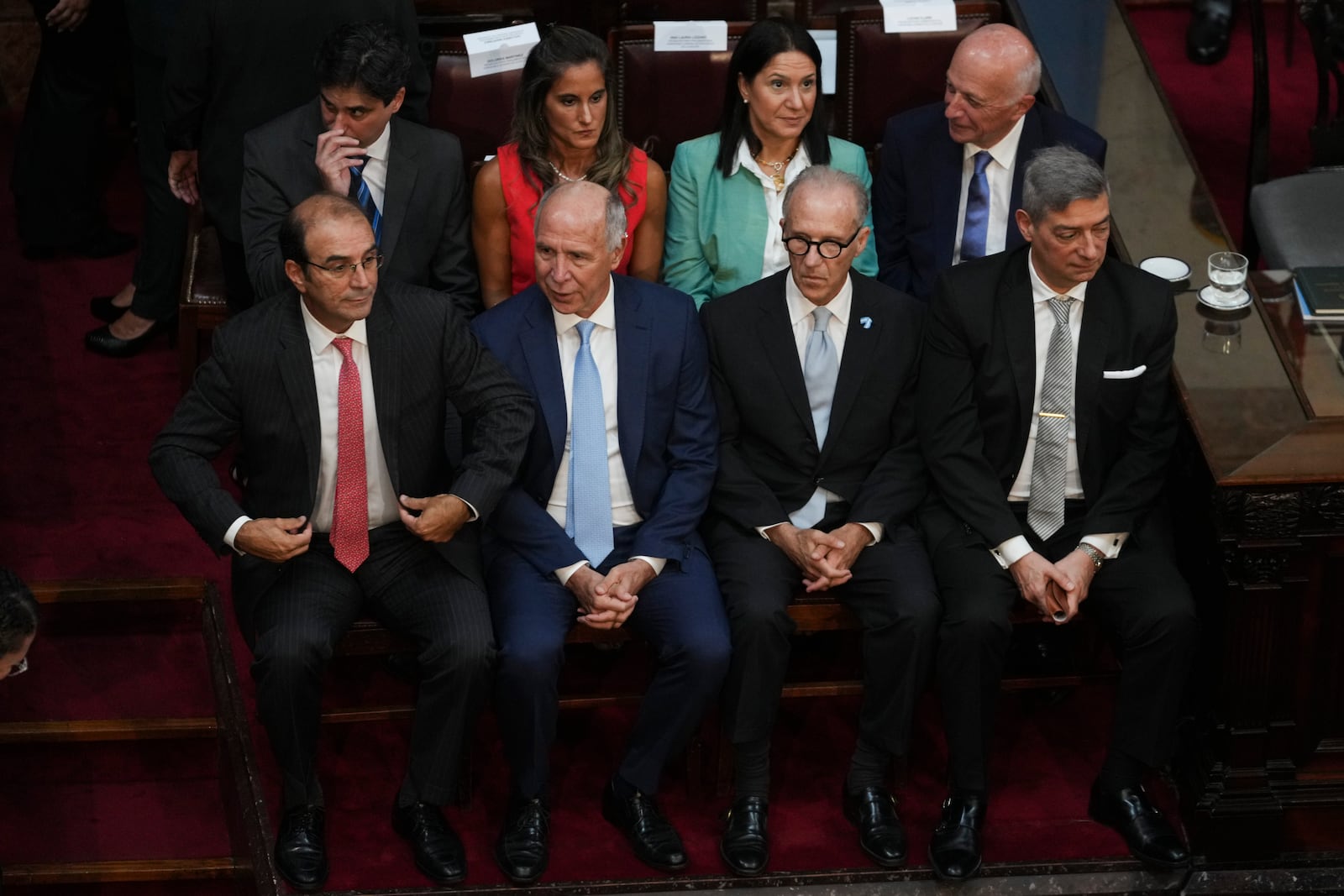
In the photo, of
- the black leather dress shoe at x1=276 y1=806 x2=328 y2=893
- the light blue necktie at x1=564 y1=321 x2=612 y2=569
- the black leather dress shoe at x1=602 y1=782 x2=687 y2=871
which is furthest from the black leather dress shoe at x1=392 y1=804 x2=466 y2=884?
the light blue necktie at x1=564 y1=321 x2=612 y2=569

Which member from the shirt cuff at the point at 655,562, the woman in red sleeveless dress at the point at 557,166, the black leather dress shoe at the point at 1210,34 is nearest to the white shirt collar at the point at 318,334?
the woman in red sleeveless dress at the point at 557,166

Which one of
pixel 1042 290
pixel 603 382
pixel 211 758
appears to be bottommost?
pixel 211 758

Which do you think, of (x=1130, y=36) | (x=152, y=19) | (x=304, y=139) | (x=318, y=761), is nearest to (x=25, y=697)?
(x=318, y=761)

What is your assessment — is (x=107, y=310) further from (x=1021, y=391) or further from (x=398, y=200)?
(x=1021, y=391)

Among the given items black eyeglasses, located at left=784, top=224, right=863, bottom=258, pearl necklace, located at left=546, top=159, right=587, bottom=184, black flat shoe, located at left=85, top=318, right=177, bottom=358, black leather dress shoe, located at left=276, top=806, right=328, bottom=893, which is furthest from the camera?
black flat shoe, located at left=85, top=318, right=177, bottom=358

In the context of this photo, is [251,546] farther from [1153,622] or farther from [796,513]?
[1153,622]

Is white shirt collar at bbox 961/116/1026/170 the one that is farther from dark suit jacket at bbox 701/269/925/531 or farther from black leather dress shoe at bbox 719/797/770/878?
black leather dress shoe at bbox 719/797/770/878

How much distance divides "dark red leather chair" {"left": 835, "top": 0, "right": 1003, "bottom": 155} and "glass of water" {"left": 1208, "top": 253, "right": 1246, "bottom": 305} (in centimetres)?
93

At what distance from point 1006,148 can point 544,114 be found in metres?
1.05

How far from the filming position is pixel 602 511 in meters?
3.71

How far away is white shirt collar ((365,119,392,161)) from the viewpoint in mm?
3979

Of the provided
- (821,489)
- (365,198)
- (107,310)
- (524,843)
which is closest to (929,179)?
(821,489)

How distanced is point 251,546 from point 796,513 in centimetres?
111

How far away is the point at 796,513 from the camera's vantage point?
381 cm
